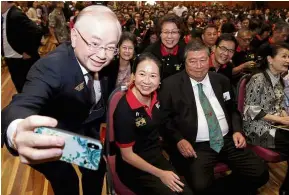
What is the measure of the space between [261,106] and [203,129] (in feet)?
1.68

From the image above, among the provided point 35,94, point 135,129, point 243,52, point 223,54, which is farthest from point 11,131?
point 243,52

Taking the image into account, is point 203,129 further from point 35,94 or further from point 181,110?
point 35,94

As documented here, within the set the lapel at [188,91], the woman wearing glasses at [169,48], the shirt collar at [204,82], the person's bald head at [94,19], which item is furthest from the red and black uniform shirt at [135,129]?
the woman wearing glasses at [169,48]

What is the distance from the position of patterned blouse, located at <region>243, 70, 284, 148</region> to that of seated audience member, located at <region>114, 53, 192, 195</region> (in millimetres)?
780

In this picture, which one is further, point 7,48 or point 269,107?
point 7,48

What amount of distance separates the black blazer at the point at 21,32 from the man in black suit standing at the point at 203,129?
1.47 m

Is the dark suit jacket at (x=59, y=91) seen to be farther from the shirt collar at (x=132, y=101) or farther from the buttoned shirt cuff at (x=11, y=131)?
the shirt collar at (x=132, y=101)

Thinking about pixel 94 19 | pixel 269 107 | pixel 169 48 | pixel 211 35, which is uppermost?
pixel 94 19

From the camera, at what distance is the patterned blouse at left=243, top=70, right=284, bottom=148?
2088mm

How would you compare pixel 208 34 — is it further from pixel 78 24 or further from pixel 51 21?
pixel 51 21

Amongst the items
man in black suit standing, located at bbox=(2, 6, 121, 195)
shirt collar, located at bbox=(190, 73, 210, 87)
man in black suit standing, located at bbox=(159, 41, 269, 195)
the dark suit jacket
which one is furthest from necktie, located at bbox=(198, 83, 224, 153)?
the dark suit jacket

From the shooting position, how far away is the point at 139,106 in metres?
1.67

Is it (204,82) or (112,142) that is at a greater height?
(204,82)

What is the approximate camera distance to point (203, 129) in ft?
6.53
